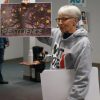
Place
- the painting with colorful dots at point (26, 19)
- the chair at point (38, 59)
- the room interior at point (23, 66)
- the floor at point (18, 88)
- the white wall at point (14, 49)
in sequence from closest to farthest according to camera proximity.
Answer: the painting with colorful dots at point (26, 19), the floor at point (18, 88), the room interior at point (23, 66), the chair at point (38, 59), the white wall at point (14, 49)

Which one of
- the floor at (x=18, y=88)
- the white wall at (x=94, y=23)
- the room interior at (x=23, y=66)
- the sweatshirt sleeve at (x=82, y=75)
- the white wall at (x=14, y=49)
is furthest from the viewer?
the white wall at (x=14, y=49)

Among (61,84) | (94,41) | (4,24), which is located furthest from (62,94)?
(94,41)

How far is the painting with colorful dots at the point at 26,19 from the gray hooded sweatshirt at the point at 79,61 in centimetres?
46

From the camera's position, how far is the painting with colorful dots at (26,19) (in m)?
2.26

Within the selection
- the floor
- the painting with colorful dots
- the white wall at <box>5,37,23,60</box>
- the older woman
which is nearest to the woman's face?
the older woman

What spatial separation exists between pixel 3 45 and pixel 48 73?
138 inches

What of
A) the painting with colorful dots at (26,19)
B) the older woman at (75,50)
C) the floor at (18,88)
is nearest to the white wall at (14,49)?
the floor at (18,88)

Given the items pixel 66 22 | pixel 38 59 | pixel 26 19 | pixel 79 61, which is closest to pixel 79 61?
pixel 79 61

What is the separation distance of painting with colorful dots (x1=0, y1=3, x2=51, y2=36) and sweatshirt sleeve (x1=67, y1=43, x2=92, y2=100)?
0.55 m

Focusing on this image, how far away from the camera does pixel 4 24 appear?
2.32 metres

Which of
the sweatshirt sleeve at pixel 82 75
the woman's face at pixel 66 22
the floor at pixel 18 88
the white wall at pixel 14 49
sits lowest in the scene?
the floor at pixel 18 88

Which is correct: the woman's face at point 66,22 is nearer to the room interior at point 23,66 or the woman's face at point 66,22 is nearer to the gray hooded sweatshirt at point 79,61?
the gray hooded sweatshirt at point 79,61

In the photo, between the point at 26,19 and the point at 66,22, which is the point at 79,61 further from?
the point at 26,19

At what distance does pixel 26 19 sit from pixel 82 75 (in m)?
0.76
